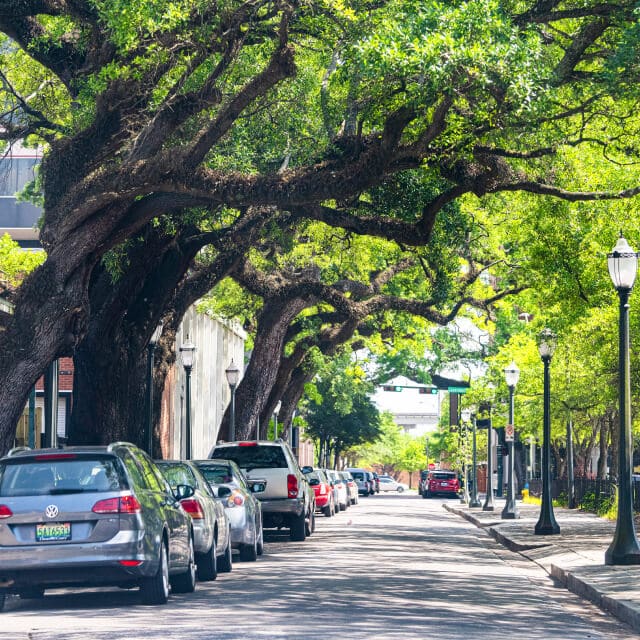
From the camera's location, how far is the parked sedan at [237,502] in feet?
65.0

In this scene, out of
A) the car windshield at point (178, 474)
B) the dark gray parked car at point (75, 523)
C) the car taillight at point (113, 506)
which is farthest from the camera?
the car windshield at point (178, 474)

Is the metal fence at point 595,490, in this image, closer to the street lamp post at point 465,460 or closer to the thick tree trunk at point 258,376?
the street lamp post at point 465,460

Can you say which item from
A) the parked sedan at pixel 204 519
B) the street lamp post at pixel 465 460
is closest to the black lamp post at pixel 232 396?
the parked sedan at pixel 204 519

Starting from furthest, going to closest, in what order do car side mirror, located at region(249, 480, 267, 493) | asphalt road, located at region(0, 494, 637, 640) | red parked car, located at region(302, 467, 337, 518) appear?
red parked car, located at region(302, 467, 337, 518) < car side mirror, located at region(249, 480, 267, 493) < asphalt road, located at region(0, 494, 637, 640)

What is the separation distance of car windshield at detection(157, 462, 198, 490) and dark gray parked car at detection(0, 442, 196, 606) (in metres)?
3.82

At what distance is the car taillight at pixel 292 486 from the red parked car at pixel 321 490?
1280 centimetres

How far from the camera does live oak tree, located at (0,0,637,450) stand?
1669 cm

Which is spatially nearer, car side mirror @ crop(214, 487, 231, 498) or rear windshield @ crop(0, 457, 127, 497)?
rear windshield @ crop(0, 457, 127, 497)

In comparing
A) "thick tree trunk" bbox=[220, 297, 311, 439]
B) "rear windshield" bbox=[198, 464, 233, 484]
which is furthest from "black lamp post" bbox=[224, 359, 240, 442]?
"rear windshield" bbox=[198, 464, 233, 484]

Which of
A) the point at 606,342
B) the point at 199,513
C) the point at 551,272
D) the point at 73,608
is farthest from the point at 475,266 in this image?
the point at 73,608

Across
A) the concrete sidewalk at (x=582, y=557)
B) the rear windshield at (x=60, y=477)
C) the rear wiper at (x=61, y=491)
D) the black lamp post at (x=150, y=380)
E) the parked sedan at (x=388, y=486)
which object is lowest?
the parked sedan at (x=388, y=486)

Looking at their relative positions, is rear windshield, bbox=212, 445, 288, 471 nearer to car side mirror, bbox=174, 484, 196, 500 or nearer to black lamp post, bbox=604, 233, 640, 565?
black lamp post, bbox=604, 233, 640, 565

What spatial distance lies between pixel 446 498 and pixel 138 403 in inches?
2470

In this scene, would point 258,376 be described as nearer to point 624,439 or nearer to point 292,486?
point 292,486
